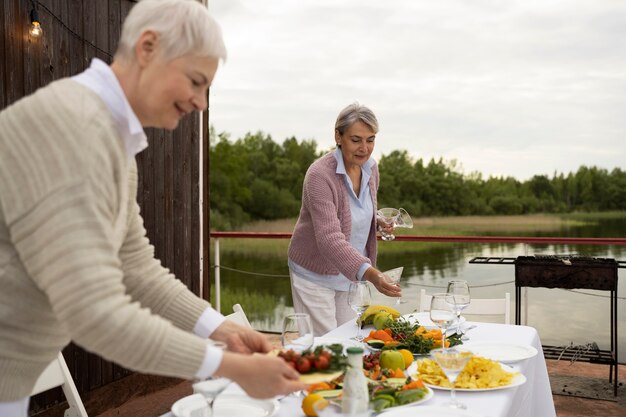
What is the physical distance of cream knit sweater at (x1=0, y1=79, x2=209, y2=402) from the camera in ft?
3.19

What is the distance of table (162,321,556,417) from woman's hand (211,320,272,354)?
0.63ft

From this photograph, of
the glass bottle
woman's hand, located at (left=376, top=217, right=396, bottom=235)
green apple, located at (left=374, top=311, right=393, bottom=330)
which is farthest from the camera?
woman's hand, located at (left=376, top=217, right=396, bottom=235)

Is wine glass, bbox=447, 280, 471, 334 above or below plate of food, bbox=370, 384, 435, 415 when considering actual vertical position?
above

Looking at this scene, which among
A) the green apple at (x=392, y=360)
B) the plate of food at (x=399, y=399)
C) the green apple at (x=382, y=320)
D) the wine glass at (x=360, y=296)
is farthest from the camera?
the green apple at (x=382, y=320)

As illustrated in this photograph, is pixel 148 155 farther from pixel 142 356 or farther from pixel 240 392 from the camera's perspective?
pixel 142 356

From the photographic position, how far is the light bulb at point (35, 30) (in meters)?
3.05

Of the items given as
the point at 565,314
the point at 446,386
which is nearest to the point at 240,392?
the point at 446,386

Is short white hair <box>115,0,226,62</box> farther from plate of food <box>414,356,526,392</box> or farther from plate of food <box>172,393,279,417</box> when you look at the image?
plate of food <box>414,356,526,392</box>

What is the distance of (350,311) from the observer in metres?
2.86

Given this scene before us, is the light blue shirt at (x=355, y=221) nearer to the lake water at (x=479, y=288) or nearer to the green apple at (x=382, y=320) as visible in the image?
the green apple at (x=382, y=320)

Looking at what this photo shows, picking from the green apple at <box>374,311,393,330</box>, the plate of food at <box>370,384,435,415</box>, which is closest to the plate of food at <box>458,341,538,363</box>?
the green apple at <box>374,311,393,330</box>

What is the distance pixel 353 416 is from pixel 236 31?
17711 mm

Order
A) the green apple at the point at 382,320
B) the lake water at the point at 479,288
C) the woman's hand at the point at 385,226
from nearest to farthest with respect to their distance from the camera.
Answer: the green apple at the point at 382,320 < the woman's hand at the point at 385,226 < the lake water at the point at 479,288

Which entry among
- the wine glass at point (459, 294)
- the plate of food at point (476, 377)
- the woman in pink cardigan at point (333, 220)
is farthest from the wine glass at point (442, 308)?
the woman in pink cardigan at point (333, 220)
